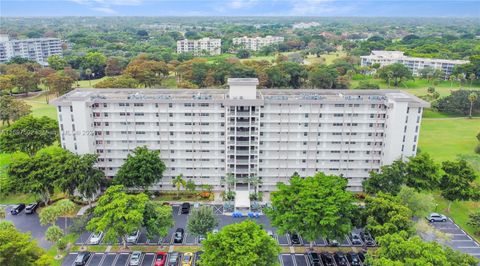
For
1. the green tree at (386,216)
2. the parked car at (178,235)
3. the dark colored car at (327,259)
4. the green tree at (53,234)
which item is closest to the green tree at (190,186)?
the parked car at (178,235)

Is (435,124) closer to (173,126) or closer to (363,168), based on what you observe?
(363,168)

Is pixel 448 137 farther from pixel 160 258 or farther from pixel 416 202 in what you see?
pixel 160 258

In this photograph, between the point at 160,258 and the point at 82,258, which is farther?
the point at 160,258

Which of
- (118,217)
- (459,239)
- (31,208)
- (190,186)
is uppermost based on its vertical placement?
(118,217)

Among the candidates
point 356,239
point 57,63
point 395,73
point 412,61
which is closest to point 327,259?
point 356,239

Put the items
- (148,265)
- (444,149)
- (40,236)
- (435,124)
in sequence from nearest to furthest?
(148,265) < (40,236) < (444,149) < (435,124)

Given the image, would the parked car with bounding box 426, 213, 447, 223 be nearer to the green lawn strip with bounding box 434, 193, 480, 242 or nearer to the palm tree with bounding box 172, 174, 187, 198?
the green lawn strip with bounding box 434, 193, 480, 242

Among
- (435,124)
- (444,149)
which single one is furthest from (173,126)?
(435,124)
